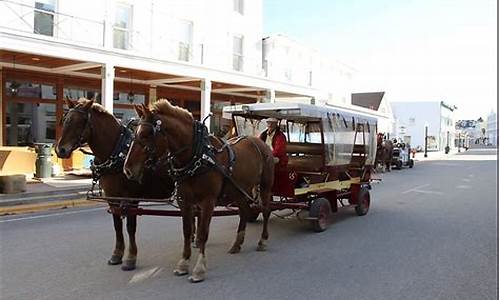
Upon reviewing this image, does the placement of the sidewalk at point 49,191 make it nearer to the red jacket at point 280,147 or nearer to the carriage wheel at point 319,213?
the red jacket at point 280,147

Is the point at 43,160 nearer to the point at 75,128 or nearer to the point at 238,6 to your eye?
the point at 75,128

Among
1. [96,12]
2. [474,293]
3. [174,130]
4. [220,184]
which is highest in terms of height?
[96,12]

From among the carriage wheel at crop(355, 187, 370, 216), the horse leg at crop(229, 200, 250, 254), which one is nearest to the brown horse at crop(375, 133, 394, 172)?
the carriage wheel at crop(355, 187, 370, 216)

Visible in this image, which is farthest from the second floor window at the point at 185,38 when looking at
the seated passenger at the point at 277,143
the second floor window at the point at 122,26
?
the seated passenger at the point at 277,143

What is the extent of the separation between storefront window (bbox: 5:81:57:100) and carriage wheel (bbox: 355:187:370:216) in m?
13.4

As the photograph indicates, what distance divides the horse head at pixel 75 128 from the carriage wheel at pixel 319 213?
431 centimetres

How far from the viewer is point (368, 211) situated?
1111cm

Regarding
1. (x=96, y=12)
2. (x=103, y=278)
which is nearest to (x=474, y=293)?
(x=103, y=278)

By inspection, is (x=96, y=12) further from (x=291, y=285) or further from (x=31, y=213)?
(x=291, y=285)

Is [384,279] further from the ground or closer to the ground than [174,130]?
closer to the ground

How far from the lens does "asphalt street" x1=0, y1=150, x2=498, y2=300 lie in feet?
17.1

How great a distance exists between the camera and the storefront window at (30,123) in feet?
57.0

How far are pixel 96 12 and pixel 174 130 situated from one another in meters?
14.7

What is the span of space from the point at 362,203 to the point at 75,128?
6.92 m
